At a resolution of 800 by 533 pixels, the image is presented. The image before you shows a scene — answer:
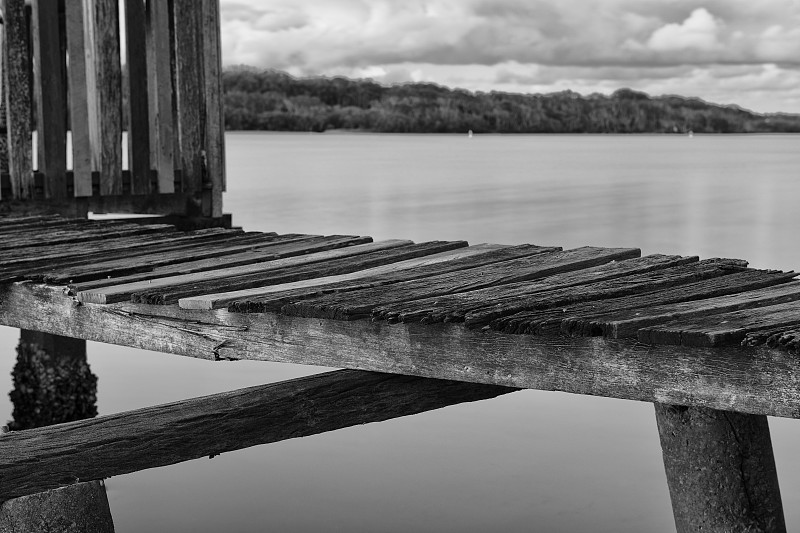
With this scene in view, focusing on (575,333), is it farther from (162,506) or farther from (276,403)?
(162,506)

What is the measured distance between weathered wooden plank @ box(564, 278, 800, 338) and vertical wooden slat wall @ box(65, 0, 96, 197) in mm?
4340

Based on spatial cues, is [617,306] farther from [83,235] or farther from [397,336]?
[83,235]

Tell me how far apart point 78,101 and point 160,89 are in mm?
497

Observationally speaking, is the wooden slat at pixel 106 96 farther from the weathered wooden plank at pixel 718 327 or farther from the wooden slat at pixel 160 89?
the weathered wooden plank at pixel 718 327

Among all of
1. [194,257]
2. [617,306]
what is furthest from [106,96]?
[617,306]

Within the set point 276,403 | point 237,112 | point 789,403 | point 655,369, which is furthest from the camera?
point 237,112

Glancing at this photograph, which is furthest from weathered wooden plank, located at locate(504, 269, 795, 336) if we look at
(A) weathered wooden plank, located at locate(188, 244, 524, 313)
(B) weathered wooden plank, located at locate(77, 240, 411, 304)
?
(B) weathered wooden plank, located at locate(77, 240, 411, 304)

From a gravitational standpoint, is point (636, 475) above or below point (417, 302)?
below

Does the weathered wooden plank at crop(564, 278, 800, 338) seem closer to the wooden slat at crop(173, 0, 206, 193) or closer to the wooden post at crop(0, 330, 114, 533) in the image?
the wooden post at crop(0, 330, 114, 533)

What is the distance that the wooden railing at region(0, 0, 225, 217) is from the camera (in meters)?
6.68

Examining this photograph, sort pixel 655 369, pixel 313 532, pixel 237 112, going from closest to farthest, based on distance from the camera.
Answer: pixel 655 369, pixel 313 532, pixel 237 112

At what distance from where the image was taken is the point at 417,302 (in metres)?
3.33

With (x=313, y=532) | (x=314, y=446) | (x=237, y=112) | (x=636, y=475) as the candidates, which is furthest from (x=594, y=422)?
(x=237, y=112)

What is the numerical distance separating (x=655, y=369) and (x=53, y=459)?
150cm
